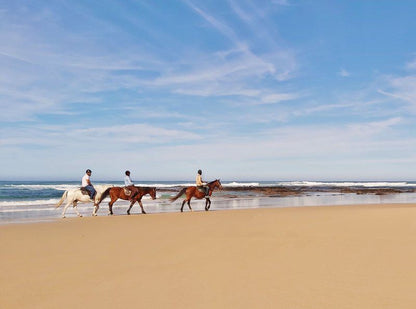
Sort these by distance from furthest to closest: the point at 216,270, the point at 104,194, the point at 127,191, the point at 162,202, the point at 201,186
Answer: the point at 162,202 → the point at 201,186 → the point at 127,191 → the point at 104,194 → the point at 216,270

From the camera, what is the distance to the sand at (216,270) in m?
4.46

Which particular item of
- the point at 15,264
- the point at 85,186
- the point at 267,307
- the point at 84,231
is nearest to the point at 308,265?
the point at 267,307

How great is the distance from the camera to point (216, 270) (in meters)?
5.82

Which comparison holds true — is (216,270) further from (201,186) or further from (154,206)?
(154,206)

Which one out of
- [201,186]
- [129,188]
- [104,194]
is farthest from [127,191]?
[201,186]

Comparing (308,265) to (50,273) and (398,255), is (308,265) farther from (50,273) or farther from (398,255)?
(50,273)

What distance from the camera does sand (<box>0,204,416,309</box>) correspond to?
4461mm

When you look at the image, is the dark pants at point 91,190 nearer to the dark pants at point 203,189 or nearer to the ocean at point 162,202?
the ocean at point 162,202

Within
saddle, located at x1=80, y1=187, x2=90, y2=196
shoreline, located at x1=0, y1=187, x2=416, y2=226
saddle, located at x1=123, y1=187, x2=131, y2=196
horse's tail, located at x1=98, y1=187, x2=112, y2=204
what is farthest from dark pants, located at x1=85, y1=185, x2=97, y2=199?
saddle, located at x1=123, y1=187, x2=131, y2=196

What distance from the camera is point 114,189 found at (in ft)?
65.1

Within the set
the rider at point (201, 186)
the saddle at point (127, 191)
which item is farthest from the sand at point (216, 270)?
the rider at point (201, 186)

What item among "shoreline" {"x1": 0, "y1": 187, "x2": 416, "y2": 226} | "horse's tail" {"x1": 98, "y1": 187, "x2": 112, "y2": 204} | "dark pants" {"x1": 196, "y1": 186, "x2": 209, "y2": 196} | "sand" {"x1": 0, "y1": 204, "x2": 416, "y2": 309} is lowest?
"sand" {"x1": 0, "y1": 204, "x2": 416, "y2": 309}

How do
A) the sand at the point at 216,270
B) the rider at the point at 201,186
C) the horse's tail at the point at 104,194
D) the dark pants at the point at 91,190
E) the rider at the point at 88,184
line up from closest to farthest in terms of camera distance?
the sand at the point at 216,270 < the rider at the point at 88,184 < the dark pants at the point at 91,190 < the horse's tail at the point at 104,194 < the rider at the point at 201,186

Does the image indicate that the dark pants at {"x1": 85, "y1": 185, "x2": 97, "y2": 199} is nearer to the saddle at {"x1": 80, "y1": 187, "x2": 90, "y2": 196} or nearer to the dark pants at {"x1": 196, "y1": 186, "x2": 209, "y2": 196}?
the saddle at {"x1": 80, "y1": 187, "x2": 90, "y2": 196}
